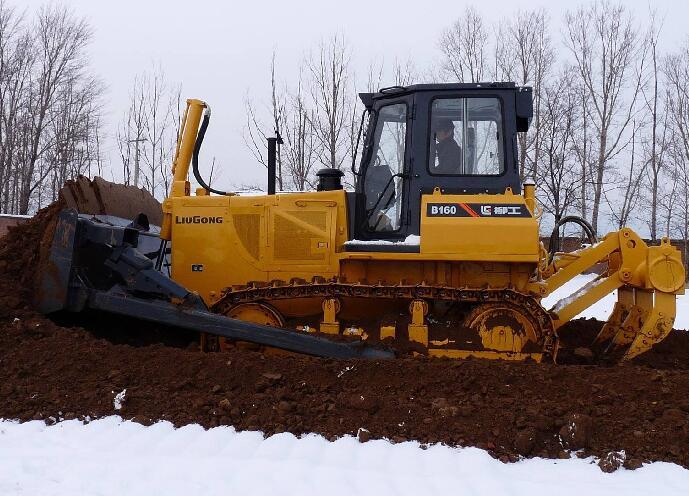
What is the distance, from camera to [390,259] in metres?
5.65

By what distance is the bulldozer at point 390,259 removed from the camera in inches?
218

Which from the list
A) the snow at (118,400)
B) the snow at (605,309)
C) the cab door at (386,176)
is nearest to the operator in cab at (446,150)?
the cab door at (386,176)

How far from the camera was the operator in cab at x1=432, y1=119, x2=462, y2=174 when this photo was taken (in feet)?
19.2

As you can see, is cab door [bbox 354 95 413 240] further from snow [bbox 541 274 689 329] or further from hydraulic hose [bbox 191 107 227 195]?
snow [bbox 541 274 689 329]

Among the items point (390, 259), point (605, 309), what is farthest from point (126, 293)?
point (605, 309)

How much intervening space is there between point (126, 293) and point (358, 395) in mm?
2471

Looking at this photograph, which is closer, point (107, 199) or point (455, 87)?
point (455, 87)

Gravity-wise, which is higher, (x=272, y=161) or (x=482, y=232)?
(x=272, y=161)

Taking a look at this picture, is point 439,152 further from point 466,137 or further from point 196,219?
point 196,219

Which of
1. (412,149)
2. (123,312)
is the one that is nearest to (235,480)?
(123,312)

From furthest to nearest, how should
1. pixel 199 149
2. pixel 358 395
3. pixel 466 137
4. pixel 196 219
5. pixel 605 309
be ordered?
pixel 605 309 < pixel 199 149 < pixel 196 219 < pixel 466 137 < pixel 358 395

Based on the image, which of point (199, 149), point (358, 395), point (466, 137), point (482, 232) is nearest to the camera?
point (358, 395)

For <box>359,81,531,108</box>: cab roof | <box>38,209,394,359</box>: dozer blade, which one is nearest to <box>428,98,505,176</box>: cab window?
<box>359,81,531,108</box>: cab roof

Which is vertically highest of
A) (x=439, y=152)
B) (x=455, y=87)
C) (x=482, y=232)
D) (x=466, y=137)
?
(x=455, y=87)
